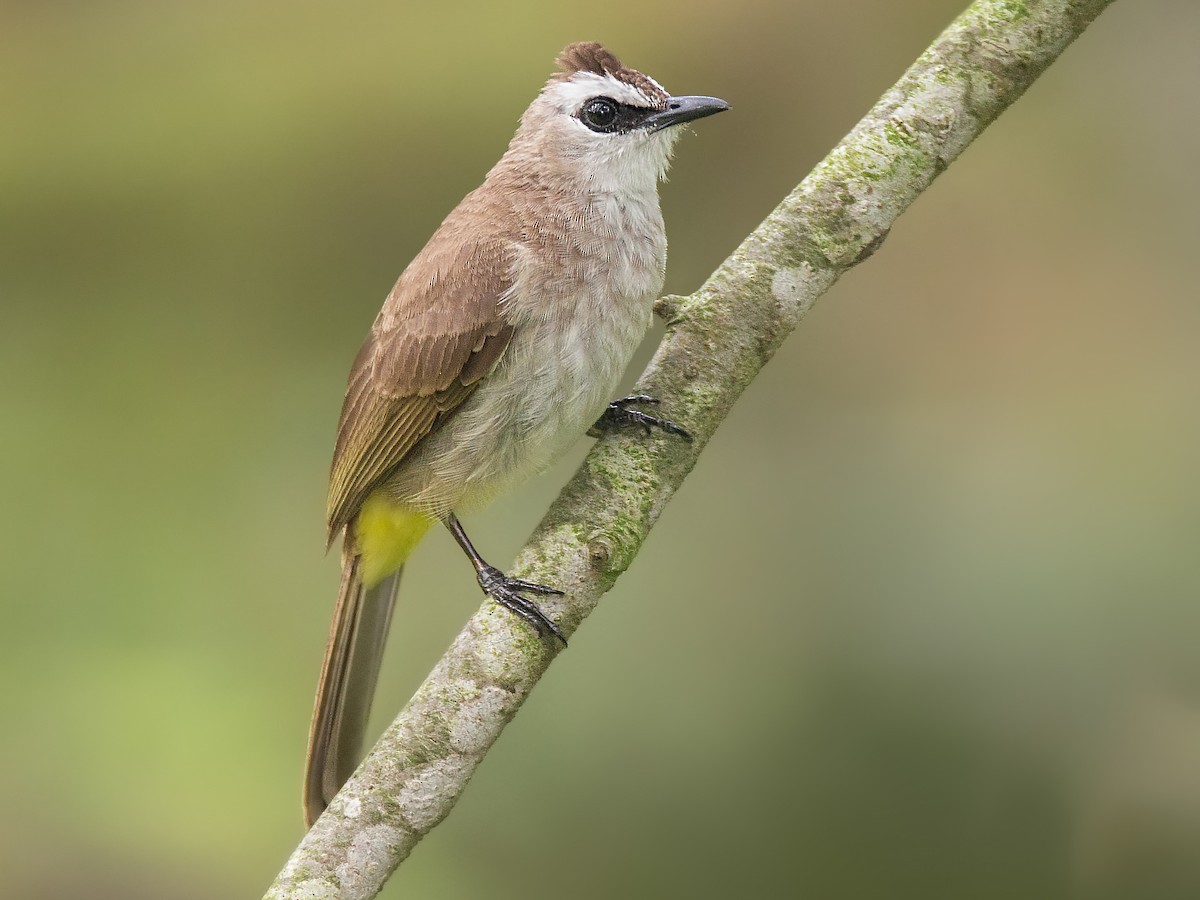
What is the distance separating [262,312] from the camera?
492 centimetres

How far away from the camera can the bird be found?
2.73m

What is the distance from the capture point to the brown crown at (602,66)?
2959 millimetres

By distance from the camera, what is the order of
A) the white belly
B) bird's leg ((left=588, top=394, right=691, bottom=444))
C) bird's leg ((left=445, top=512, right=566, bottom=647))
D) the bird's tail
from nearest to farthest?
bird's leg ((left=445, top=512, right=566, bottom=647)) < bird's leg ((left=588, top=394, right=691, bottom=444)) < the white belly < the bird's tail

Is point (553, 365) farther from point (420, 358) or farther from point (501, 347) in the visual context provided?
point (420, 358)

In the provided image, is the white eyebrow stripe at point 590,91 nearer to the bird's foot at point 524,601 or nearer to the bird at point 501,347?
the bird at point 501,347

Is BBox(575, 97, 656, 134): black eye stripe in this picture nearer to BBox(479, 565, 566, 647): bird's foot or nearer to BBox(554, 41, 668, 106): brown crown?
BBox(554, 41, 668, 106): brown crown

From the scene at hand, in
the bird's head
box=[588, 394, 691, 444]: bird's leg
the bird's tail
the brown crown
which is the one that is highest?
the brown crown

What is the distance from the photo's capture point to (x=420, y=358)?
2.82 meters

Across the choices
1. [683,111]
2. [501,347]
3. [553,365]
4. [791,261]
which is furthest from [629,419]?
[683,111]

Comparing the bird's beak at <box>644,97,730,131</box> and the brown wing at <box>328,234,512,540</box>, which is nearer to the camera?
the brown wing at <box>328,234,512,540</box>

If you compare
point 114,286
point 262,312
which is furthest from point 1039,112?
point 114,286

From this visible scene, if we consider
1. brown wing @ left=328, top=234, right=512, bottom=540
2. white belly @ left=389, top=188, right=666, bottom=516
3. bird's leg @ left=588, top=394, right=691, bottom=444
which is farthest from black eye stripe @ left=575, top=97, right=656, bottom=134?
bird's leg @ left=588, top=394, right=691, bottom=444

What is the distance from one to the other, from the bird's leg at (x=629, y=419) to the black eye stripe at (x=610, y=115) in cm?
69

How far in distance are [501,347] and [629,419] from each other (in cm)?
33
